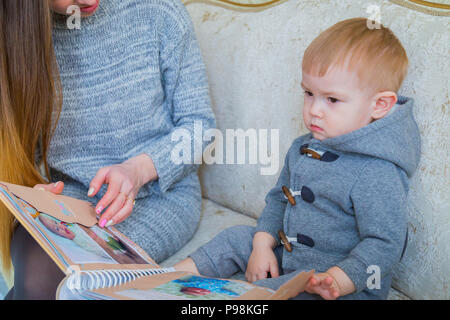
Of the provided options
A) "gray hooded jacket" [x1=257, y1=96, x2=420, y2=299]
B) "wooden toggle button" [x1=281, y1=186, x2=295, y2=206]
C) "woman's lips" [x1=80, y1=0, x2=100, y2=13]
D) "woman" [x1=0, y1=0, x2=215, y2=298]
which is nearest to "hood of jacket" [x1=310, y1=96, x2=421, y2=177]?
"gray hooded jacket" [x1=257, y1=96, x2=420, y2=299]

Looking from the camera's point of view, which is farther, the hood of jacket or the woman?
the woman

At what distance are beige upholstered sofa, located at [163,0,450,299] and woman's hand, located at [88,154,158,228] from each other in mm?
199

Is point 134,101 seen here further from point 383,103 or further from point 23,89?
point 383,103

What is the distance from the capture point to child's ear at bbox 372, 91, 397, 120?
780mm

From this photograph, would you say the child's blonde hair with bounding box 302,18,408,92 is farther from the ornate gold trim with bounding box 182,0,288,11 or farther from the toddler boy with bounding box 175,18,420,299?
the ornate gold trim with bounding box 182,0,288,11

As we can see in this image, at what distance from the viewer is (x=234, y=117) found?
1131 millimetres

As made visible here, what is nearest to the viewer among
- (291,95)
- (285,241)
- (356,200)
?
(356,200)

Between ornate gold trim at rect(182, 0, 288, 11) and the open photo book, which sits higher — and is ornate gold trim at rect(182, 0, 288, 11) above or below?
above

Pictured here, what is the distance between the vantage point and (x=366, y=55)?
2.52 ft

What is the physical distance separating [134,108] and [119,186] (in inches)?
8.3

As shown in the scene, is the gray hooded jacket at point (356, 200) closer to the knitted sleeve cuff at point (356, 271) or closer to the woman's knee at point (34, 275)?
the knitted sleeve cuff at point (356, 271)

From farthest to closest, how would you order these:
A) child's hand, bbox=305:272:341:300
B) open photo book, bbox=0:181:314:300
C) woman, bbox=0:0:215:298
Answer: woman, bbox=0:0:215:298
child's hand, bbox=305:272:341:300
open photo book, bbox=0:181:314:300

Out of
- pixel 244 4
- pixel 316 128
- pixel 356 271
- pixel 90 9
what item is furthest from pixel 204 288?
pixel 244 4

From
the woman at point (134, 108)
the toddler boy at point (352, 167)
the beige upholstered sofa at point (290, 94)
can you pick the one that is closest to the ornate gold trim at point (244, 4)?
the beige upholstered sofa at point (290, 94)
